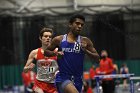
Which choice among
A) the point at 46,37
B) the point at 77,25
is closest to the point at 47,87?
the point at 46,37

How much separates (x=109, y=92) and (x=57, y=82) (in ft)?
28.2

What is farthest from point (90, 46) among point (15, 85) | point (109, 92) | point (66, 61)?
point (15, 85)

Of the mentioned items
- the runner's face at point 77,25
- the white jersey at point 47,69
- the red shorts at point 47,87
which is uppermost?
the runner's face at point 77,25

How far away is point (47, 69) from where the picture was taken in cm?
977

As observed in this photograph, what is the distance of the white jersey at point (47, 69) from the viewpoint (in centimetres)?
975

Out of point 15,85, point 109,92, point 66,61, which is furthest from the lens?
point 15,85

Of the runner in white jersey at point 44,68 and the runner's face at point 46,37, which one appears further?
the runner's face at point 46,37

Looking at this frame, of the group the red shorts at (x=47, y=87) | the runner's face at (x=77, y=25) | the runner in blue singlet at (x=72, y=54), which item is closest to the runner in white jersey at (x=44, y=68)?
the red shorts at (x=47, y=87)

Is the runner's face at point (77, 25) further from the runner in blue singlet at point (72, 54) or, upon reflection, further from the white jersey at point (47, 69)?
the white jersey at point (47, 69)

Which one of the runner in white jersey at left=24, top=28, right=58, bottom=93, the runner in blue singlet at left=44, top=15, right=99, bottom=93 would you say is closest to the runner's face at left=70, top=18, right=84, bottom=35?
the runner in blue singlet at left=44, top=15, right=99, bottom=93

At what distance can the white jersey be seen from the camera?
9.75 metres

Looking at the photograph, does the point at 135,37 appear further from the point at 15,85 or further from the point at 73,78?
the point at 73,78

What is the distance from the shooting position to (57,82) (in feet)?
27.6

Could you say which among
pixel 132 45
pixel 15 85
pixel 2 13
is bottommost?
pixel 15 85
